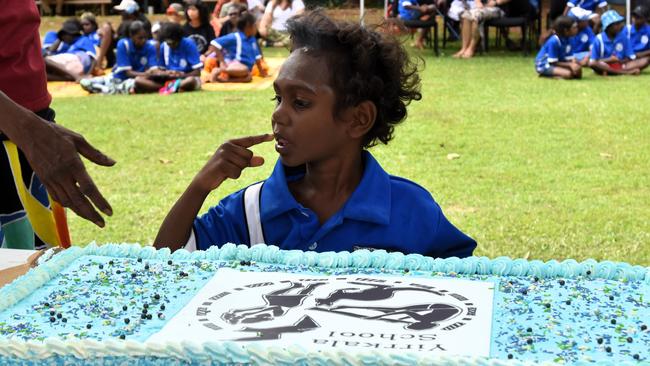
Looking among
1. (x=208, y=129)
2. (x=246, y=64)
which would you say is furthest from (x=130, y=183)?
(x=246, y=64)

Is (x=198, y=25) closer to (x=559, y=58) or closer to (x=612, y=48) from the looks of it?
(x=559, y=58)

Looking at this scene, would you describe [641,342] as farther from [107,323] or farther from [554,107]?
[554,107]

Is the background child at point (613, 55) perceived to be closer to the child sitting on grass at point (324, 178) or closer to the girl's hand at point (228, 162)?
the child sitting on grass at point (324, 178)

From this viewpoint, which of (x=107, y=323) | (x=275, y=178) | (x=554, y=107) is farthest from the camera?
(x=554, y=107)

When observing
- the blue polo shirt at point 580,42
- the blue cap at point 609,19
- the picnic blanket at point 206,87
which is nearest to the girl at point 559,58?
the blue polo shirt at point 580,42

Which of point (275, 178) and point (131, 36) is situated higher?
point (275, 178)

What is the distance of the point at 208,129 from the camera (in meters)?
7.46

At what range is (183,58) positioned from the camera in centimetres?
1074

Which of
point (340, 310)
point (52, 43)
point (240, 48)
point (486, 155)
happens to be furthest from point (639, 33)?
point (340, 310)

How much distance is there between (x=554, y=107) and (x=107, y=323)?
7313 mm

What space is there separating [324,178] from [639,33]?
10427 mm

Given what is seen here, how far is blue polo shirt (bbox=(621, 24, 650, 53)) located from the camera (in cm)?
1150

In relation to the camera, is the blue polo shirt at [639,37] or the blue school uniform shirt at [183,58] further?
the blue polo shirt at [639,37]

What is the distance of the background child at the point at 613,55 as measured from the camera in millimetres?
10961
